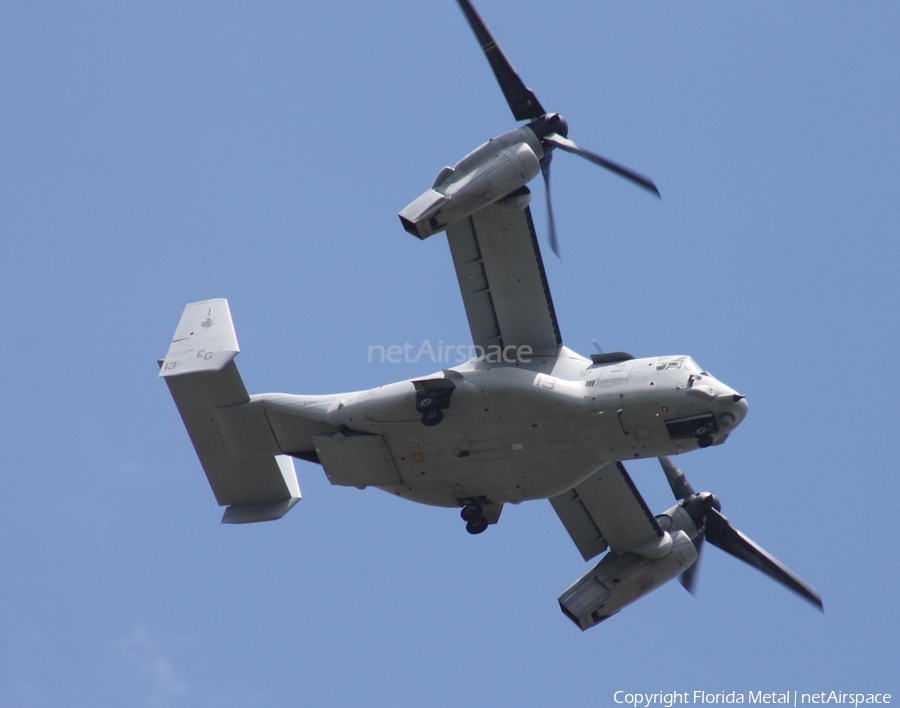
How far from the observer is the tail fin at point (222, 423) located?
77.1 ft

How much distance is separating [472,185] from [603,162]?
8.02 feet

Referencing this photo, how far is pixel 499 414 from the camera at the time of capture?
861 inches

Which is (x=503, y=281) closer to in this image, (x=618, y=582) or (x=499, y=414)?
(x=499, y=414)

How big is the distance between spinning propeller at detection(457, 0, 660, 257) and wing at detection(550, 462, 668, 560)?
553 cm

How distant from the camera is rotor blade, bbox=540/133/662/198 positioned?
21.9 meters

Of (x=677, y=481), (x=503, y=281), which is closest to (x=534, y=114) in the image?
(x=503, y=281)

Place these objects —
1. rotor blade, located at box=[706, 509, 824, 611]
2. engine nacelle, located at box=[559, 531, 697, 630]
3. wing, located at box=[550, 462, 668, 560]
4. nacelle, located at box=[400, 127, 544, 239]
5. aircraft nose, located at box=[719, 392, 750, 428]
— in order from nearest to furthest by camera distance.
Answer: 1. aircraft nose, located at box=[719, 392, 750, 428]
2. nacelle, located at box=[400, 127, 544, 239]
3. wing, located at box=[550, 462, 668, 560]
4. engine nacelle, located at box=[559, 531, 697, 630]
5. rotor blade, located at box=[706, 509, 824, 611]

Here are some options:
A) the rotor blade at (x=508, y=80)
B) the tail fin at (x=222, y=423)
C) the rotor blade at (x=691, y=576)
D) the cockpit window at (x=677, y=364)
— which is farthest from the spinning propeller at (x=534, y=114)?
the rotor blade at (x=691, y=576)

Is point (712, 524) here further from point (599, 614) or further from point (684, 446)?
point (684, 446)

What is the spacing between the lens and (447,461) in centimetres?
2283

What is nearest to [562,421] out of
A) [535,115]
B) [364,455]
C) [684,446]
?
[684,446]

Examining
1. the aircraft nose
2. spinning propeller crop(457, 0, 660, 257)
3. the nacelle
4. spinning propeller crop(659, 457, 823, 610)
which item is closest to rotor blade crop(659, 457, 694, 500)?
spinning propeller crop(659, 457, 823, 610)

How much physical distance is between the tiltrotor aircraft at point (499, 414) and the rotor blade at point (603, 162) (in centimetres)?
2

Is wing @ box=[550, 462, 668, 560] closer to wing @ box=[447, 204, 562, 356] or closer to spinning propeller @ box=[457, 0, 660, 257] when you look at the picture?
wing @ box=[447, 204, 562, 356]
